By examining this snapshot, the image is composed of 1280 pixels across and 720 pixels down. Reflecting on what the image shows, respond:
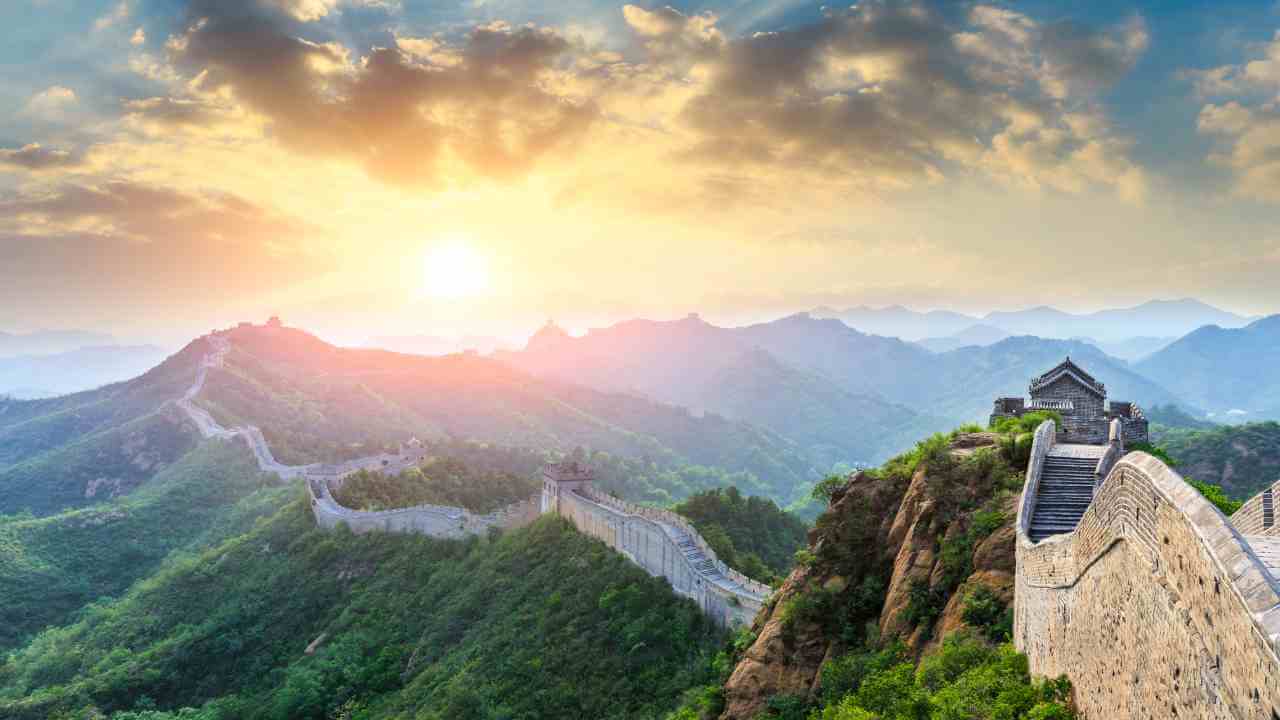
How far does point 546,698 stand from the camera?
3341 centimetres

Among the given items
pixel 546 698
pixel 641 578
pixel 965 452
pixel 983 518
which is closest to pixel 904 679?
pixel 983 518

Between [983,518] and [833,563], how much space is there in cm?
491

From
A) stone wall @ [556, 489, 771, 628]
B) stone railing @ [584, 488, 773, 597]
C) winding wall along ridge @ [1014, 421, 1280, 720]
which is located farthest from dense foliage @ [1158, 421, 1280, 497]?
winding wall along ridge @ [1014, 421, 1280, 720]

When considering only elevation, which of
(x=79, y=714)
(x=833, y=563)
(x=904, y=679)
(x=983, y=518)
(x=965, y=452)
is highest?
Answer: (x=965, y=452)

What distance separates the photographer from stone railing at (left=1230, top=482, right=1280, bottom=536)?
13.2 metres

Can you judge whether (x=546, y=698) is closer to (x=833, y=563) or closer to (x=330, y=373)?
(x=833, y=563)

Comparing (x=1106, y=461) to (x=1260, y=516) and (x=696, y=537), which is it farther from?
(x=696, y=537)

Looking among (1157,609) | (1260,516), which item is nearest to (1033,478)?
(1260,516)

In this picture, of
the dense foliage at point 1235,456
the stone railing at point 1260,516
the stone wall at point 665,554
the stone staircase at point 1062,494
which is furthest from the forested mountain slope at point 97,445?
the dense foliage at point 1235,456

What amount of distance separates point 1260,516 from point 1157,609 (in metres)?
7.54

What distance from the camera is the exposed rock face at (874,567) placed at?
1812cm

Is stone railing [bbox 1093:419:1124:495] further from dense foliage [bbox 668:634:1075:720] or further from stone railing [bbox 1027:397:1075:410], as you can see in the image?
stone railing [bbox 1027:397:1075:410]

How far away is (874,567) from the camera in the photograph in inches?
836

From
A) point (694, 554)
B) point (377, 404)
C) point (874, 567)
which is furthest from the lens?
point (377, 404)
